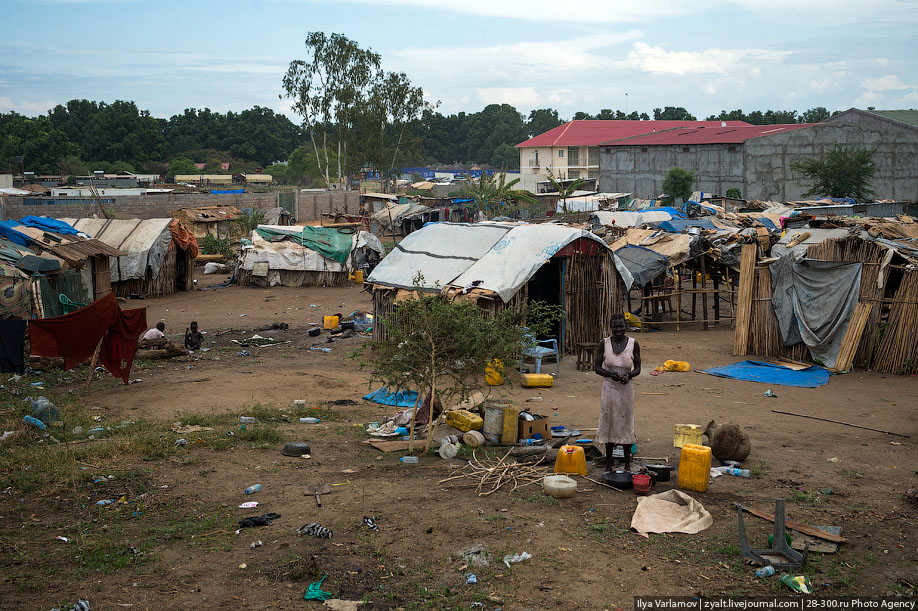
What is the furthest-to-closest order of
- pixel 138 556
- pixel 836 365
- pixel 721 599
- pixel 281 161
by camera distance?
pixel 281 161 < pixel 836 365 < pixel 138 556 < pixel 721 599

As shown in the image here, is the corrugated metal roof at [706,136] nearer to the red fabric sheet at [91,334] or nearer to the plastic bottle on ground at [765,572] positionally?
the red fabric sheet at [91,334]

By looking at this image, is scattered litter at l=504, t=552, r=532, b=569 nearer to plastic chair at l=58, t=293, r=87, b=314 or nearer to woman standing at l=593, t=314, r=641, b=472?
woman standing at l=593, t=314, r=641, b=472

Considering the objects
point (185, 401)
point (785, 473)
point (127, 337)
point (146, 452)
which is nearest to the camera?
point (785, 473)

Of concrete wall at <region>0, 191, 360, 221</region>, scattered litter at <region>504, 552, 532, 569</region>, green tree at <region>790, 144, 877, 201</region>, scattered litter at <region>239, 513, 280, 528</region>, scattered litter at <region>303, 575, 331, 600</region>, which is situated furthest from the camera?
green tree at <region>790, 144, 877, 201</region>

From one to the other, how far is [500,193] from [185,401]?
23.9m

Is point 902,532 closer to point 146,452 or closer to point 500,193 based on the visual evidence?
point 146,452

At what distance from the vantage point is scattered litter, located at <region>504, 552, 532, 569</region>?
5.28 metres

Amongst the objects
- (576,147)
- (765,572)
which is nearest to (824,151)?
(576,147)

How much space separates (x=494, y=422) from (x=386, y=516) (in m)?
2.57

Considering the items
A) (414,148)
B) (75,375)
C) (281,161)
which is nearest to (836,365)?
(75,375)

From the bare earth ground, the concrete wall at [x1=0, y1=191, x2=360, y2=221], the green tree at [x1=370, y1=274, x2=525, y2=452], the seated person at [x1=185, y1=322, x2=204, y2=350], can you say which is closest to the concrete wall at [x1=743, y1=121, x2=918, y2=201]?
the concrete wall at [x1=0, y1=191, x2=360, y2=221]

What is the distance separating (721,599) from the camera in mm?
4730

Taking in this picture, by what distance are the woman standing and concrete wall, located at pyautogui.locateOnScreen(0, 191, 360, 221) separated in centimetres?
2559

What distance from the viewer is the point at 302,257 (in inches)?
960
